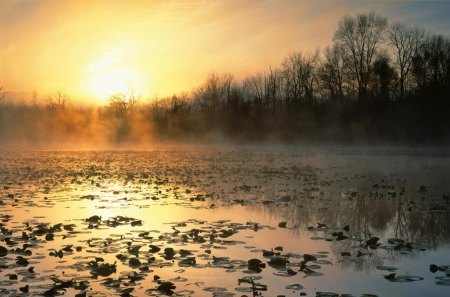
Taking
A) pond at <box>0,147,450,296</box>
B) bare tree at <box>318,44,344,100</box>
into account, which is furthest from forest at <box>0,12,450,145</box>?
pond at <box>0,147,450,296</box>

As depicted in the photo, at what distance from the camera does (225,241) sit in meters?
9.22

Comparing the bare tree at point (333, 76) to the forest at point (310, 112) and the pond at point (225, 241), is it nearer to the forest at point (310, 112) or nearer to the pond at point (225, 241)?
the forest at point (310, 112)

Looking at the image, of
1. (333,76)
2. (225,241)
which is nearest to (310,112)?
(333,76)

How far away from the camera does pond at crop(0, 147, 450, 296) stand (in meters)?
6.50

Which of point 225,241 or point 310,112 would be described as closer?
point 225,241

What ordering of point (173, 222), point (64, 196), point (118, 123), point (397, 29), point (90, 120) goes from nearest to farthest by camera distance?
1. point (173, 222)
2. point (64, 196)
3. point (397, 29)
4. point (118, 123)
5. point (90, 120)

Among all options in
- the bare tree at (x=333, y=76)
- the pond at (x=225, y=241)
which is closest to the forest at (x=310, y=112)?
the bare tree at (x=333, y=76)

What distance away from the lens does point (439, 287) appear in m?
6.50

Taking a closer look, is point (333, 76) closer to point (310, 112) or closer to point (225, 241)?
point (310, 112)

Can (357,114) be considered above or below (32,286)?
above

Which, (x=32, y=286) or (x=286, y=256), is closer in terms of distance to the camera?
(x=32, y=286)

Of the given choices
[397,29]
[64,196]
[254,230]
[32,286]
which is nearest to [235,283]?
[32,286]

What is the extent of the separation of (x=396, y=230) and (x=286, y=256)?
3.87 m

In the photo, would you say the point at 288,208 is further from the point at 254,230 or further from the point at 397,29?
the point at 397,29
